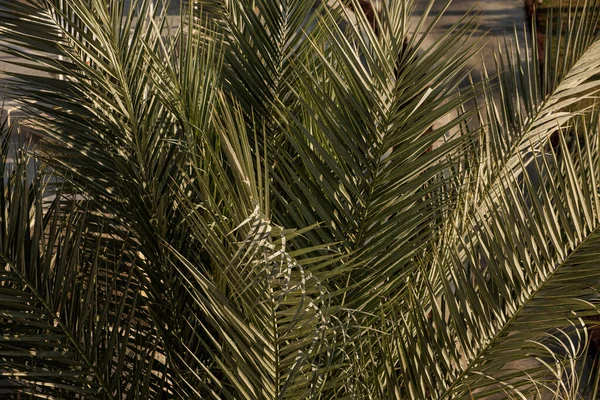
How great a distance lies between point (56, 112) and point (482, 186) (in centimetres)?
176

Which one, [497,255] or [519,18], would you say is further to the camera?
[519,18]

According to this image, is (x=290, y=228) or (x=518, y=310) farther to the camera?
(x=290, y=228)

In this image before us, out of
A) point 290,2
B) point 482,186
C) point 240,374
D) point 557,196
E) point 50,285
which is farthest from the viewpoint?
point 290,2

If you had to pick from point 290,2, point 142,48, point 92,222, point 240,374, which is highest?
point 290,2

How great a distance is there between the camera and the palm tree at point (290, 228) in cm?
213

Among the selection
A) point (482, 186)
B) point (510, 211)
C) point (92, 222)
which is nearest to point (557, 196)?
point (510, 211)

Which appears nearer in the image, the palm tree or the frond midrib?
the palm tree

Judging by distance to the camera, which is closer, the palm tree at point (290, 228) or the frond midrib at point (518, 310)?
the palm tree at point (290, 228)

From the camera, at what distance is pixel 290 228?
2574 mm

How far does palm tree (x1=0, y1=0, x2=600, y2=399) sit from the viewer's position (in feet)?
7.00

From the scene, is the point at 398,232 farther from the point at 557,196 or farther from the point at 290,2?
the point at 290,2

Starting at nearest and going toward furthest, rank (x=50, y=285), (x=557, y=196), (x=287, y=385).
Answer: (x=287, y=385), (x=557, y=196), (x=50, y=285)

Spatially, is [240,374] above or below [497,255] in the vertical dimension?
below

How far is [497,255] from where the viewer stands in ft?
7.81
